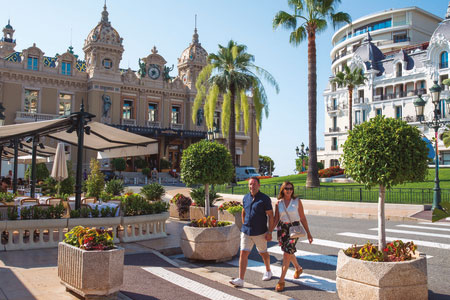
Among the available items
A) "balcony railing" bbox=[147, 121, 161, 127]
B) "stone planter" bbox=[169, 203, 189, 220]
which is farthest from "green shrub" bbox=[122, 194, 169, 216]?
"balcony railing" bbox=[147, 121, 161, 127]

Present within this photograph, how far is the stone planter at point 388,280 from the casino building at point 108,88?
31820mm

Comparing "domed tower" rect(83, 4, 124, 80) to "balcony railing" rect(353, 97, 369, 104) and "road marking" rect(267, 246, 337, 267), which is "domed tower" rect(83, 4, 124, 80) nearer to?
"balcony railing" rect(353, 97, 369, 104)

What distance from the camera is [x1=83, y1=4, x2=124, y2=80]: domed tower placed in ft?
149

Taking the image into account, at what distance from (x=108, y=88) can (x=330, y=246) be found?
132 ft

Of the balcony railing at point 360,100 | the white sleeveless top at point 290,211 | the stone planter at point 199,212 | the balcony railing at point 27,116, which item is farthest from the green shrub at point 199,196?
the balcony railing at point 360,100

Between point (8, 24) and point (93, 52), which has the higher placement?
point (8, 24)

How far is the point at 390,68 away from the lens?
57.4m

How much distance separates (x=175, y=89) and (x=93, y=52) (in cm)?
1104

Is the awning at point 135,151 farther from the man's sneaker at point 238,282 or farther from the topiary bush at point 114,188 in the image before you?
the man's sneaker at point 238,282

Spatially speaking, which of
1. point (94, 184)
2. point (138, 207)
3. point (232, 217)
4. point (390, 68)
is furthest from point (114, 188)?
point (390, 68)

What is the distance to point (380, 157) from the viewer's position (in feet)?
19.7

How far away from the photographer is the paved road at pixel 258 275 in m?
6.17

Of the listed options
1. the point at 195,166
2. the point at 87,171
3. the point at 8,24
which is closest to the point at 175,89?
the point at 87,171

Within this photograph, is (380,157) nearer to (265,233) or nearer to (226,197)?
(265,233)
